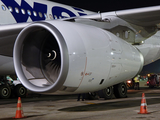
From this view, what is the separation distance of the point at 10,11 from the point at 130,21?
3893 millimetres

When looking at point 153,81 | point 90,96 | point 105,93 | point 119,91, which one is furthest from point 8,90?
point 153,81

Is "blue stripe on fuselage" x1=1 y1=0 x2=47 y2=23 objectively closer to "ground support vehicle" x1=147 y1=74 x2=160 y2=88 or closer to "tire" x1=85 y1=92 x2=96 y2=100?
"tire" x1=85 y1=92 x2=96 y2=100

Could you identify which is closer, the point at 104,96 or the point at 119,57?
the point at 119,57

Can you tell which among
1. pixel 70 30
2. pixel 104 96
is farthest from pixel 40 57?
pixel 104 96

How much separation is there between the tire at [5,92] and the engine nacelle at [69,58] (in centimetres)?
599

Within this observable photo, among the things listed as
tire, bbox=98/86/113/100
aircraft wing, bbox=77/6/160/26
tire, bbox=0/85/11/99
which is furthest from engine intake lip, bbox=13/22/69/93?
tire, bbox=0/85/11/99

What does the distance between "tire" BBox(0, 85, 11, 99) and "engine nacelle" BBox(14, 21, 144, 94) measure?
5986 mm

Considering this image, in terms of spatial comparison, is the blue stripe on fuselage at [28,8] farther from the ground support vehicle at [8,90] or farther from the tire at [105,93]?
the ground support vehicle at [8,90]

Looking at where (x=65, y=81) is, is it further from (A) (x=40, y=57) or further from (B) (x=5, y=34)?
(B) (x=5, y=34)

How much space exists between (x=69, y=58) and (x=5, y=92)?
7.40 meters

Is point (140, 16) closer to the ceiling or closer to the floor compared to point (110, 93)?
closer to the ceiling

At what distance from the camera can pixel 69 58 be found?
534 centimetres

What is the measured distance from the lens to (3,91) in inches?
465

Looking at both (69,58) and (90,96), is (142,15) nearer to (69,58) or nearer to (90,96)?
(69,58)
